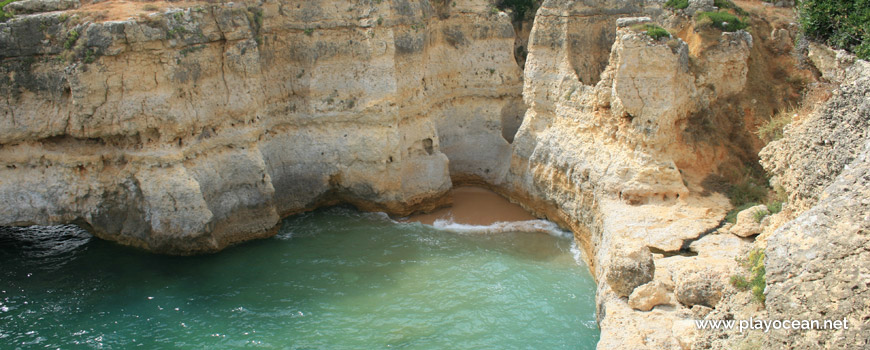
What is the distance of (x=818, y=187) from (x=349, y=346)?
9297 mm

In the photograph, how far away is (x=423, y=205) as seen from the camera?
2088 centimetres

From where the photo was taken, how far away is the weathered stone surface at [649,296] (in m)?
11.3

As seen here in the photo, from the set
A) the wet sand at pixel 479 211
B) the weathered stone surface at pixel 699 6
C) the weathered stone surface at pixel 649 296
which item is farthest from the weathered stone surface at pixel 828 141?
the wet sand at pixel 479 211

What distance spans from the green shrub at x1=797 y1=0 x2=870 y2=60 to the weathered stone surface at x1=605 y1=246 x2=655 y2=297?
201 inches

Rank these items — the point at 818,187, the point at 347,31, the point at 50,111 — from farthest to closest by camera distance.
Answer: the point at 347,31
the point at 50,111
the point at 818,187

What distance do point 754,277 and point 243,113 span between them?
45.1 ft

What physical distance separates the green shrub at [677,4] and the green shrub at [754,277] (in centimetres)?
953

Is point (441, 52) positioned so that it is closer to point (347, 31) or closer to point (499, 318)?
point (347, 31)

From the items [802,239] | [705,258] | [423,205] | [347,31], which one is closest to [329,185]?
[423,205]

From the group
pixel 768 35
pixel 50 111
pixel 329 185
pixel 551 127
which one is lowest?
pixel 329 185

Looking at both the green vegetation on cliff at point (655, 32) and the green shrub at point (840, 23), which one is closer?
the green shrub at point (840, 23)

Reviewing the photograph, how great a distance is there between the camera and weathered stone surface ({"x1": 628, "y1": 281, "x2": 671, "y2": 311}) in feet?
37.2

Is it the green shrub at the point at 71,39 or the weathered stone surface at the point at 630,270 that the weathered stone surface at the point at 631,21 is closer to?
the weathered stone surface at the point at 630,270

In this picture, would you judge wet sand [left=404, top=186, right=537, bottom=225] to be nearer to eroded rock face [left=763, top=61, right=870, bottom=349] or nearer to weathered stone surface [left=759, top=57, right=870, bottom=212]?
weathered stone surface [left=759, top=57, right=870, bottom=212]
